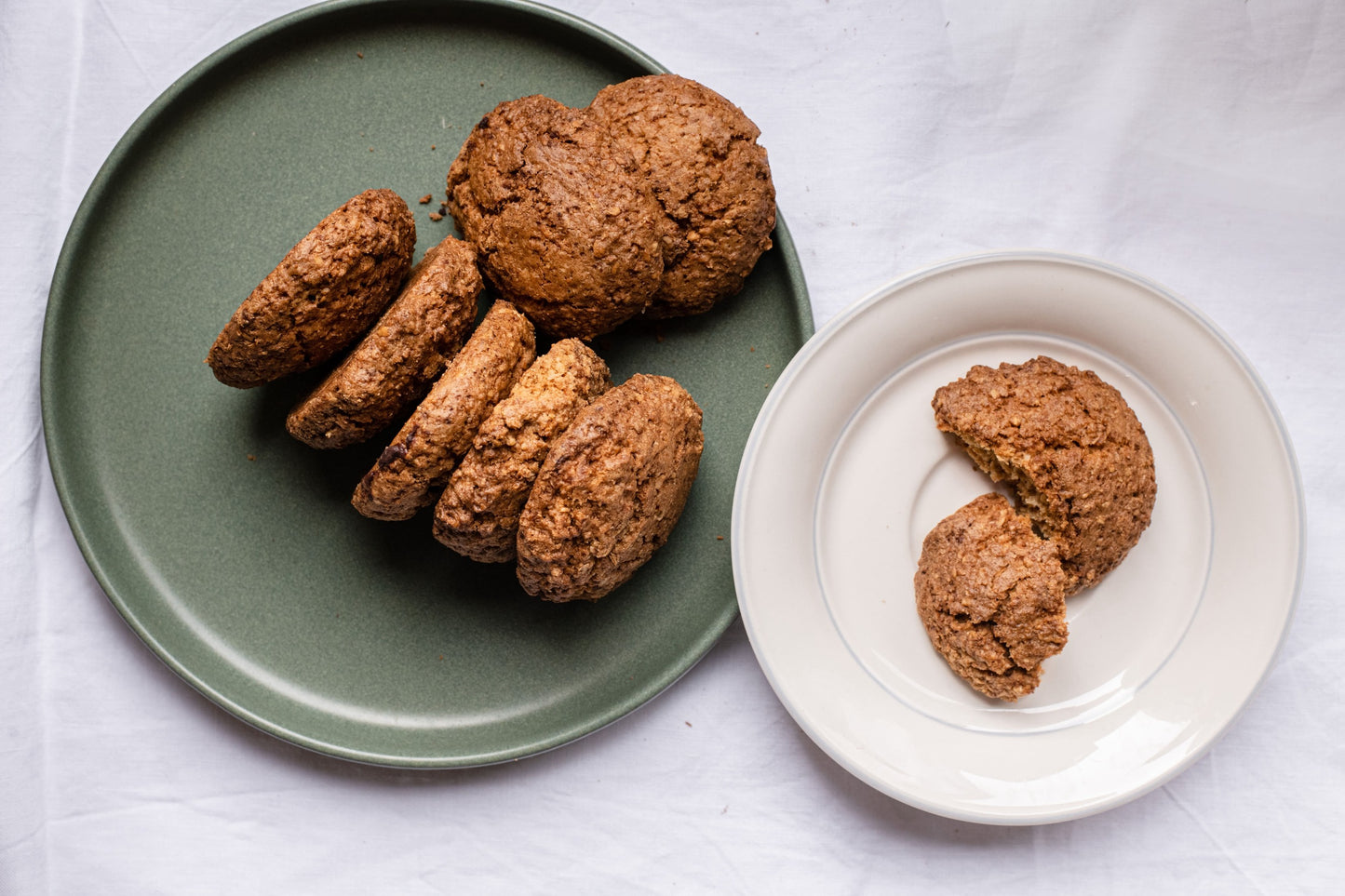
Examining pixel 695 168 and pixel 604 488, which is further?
pixel 695 168

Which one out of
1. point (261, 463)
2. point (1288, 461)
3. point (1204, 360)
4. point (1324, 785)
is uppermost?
point (261, 463)

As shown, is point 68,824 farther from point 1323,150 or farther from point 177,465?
point 1323,150

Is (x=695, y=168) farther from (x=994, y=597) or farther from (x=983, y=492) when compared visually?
(x=994, y=597)

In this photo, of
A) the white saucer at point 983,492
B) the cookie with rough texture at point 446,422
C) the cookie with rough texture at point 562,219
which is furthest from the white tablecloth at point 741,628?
the cookie with rough texture at point 446,422

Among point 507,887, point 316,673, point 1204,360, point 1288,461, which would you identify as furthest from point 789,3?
point 507,887

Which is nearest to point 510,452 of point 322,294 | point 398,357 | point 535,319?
point 398,357

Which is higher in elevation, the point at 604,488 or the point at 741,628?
the point at 604,488
